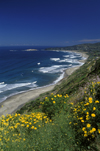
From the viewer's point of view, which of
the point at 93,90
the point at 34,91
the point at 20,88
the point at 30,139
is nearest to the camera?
the point at 30,139

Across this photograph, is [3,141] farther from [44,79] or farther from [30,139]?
[44,79]

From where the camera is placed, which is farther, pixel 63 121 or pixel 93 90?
pixel 93 90

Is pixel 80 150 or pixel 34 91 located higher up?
pixel 80 150

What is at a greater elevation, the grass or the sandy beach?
the grass

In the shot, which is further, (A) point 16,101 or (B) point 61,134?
(A) point 16,101

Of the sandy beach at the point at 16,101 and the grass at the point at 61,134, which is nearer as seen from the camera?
the grass at the point at 61,134

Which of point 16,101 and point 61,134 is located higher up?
point 61,134

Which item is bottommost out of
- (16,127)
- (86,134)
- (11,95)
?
(11,95)

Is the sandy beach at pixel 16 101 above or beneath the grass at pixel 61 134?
beneath

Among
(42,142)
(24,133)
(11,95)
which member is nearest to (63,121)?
(42,142)

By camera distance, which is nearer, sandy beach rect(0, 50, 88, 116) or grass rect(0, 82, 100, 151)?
grass rect(0, 82, 100, 151)

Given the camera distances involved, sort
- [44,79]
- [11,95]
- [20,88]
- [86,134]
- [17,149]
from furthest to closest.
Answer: [44,79] → [20,88] → [11,95] → [17,149] → [86,134]
